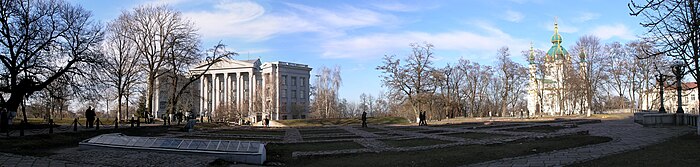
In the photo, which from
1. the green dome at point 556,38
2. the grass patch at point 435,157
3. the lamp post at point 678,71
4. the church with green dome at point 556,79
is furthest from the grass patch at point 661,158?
the green dome at point 556,38

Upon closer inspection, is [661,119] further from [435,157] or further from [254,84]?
[254,84]

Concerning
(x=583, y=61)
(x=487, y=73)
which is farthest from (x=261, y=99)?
(x=583, y=61)

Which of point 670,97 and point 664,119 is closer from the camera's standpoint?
point 664,119

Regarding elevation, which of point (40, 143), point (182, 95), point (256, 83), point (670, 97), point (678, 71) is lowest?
point (40, 143)

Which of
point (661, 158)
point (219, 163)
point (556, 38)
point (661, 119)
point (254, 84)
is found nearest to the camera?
point (661, 158)

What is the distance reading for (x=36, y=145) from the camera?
1622cm

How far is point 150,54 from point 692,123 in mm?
36842

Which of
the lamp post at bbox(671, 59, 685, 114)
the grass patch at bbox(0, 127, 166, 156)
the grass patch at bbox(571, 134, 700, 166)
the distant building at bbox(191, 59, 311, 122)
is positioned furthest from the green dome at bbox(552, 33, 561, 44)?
the grass patch at bbox(0, 127, 166, 156)

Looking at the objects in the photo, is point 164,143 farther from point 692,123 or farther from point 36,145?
point 692,123

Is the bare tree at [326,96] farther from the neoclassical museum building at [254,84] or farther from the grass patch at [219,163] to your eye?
the grass patch at [219,163]

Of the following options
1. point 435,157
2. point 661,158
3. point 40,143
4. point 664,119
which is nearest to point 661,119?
point 664,119

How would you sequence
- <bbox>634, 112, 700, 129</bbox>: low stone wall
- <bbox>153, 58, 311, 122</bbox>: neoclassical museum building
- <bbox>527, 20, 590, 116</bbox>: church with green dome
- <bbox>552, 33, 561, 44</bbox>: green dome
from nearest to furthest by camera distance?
<bbox>634, 112, 700, 129</bbox>: low stone wall
<bbox>527, 20, 590, 116</bbox>: church with green dome
<bbox>552, 33, 561, 44</bbox>: green dome
<bbox>153, 58, 311, 122</bbox>: neoclassical museum building

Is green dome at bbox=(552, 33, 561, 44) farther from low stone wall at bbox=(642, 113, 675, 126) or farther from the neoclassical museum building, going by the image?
low stone wall at bbox=(642, 113, 675, 126)

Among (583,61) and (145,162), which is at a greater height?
(583,61)
